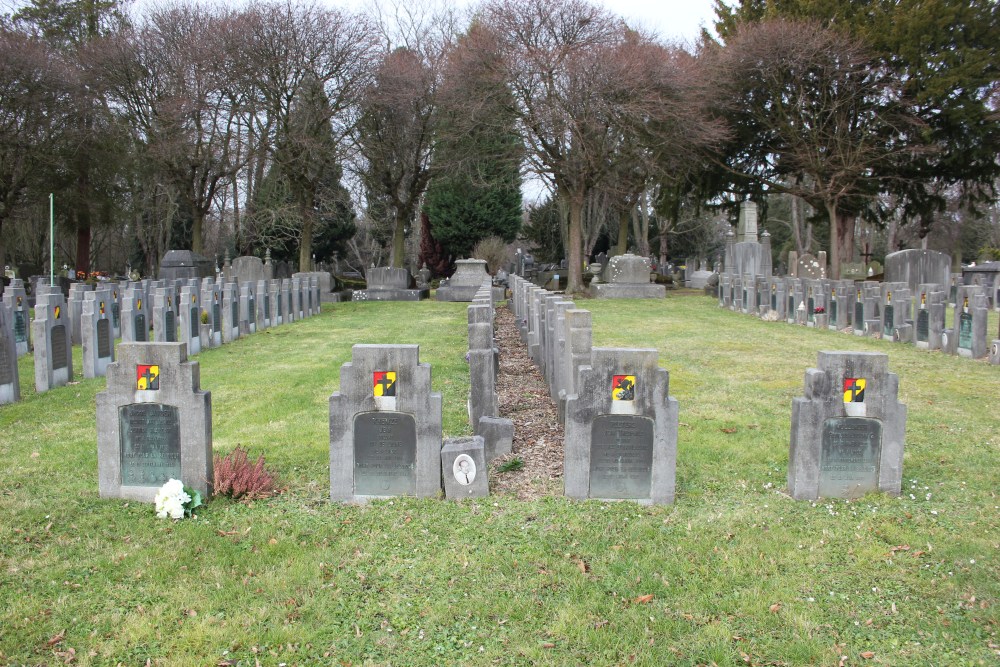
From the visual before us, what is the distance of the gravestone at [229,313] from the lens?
16594 millimetres

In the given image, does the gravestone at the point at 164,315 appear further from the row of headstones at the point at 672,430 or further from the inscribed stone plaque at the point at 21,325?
the row of headstones at the point at 672,430

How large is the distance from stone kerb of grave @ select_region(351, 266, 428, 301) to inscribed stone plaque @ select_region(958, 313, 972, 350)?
2123cm

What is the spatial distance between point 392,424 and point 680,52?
30.0m

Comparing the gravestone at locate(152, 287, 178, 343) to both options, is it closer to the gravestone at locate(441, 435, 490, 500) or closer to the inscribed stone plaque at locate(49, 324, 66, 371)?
the inscribed stone plaque at locate(49, 324, 66, 371)

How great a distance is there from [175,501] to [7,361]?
5.42 m

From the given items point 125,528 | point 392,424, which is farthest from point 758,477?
point 125,528

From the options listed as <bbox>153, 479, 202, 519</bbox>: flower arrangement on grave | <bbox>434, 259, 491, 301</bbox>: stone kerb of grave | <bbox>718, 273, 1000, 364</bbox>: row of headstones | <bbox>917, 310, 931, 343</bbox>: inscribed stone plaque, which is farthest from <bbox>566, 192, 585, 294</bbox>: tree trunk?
<bbox>153, 479, 202, 519</bbox>: flower arrangement on grave

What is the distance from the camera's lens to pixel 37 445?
7309 mm

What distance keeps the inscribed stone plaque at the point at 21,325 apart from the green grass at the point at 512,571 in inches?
297

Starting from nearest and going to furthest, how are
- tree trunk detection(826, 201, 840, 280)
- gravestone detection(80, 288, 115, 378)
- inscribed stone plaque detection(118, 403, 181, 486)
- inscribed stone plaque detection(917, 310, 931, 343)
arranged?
inscribed stone plaque detection(118, 403, 181, 486) < gravestone detection(80, 288, 115, 378) < inscribed stone plaque detection(917, 310, 931, 343) < tree trunk detection(826, 201, 840, 280)

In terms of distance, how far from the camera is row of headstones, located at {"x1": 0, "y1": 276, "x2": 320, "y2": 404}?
34.0 feet

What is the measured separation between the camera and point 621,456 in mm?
5648

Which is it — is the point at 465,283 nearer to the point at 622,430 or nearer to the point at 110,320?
the point at 110,320

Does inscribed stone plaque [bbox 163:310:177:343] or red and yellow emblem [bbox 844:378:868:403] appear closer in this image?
red and yellow emblem [bbox 844:378:868:403]
